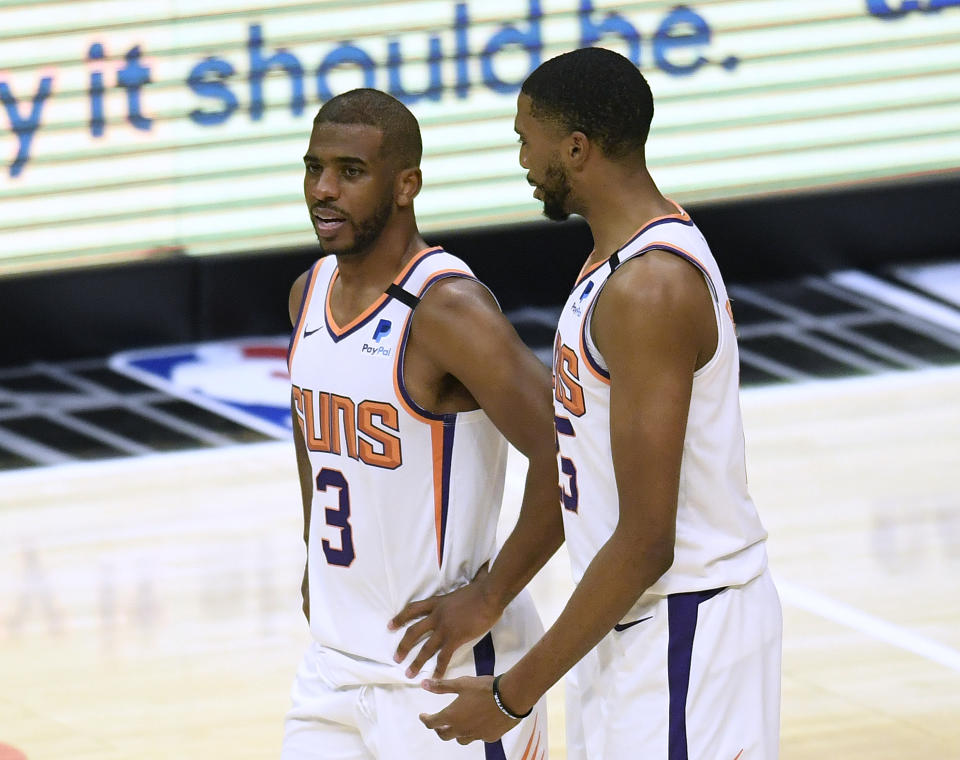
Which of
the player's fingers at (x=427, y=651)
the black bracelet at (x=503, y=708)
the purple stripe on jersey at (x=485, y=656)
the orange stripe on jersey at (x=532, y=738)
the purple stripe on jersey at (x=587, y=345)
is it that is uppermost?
the purple stripe on jersey at (x=587, y=345)

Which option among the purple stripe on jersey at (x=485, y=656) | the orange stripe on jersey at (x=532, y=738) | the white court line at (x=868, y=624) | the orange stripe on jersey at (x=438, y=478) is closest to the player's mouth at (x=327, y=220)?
the orange stripe on jersey at (x=438, y=478)

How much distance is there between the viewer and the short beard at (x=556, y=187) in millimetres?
2479

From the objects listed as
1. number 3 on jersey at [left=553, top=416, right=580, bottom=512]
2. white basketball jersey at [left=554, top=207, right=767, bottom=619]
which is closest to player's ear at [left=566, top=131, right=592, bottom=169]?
white basketball jersey at [left=554, top=207, right=767, bottom=619]

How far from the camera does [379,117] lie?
2830 mm

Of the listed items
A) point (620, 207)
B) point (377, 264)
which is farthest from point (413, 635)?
point (620, 207)

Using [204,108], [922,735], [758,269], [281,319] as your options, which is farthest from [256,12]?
[922,735]

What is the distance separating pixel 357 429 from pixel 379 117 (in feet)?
1.61

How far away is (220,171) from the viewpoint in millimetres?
8805

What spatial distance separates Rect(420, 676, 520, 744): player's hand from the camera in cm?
248

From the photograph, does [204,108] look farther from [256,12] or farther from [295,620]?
[295,620]

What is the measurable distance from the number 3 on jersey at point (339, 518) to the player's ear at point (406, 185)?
448 mm

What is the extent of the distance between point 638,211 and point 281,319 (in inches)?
248

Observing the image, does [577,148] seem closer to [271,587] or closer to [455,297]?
[455,297]

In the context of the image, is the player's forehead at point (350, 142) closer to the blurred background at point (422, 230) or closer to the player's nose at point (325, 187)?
the player's nose at point (325, 187)
